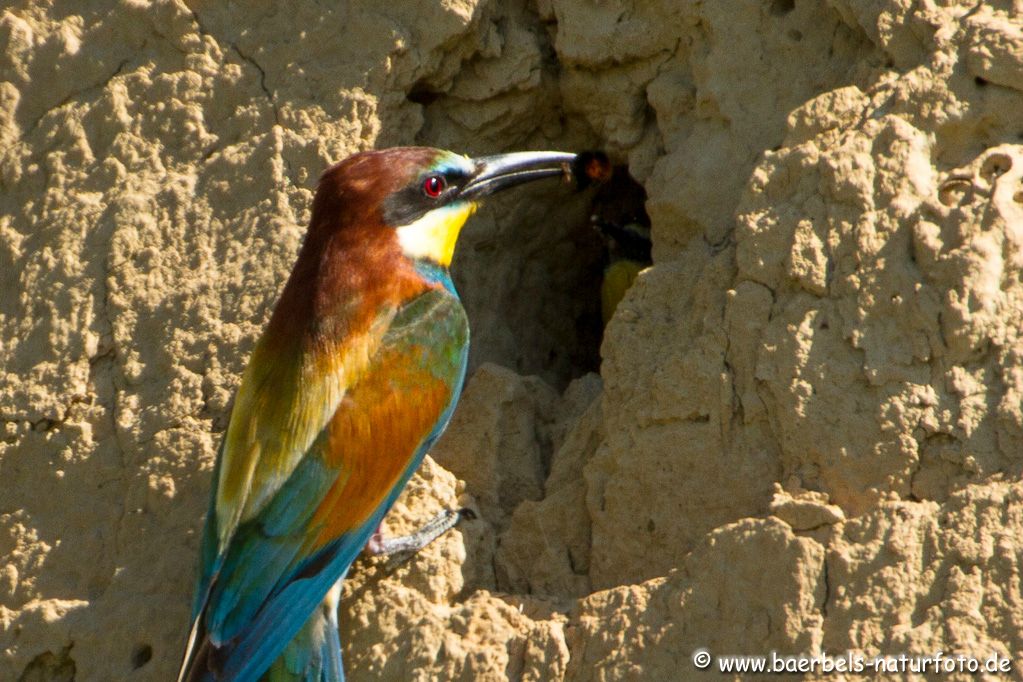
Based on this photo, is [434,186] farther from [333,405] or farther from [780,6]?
[780,6]

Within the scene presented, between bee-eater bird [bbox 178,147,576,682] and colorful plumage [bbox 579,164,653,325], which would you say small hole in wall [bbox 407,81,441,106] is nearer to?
bee-eater bird [bbox 178,147,576,682]

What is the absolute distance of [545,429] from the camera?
326 cm

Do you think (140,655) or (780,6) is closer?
(140,655)

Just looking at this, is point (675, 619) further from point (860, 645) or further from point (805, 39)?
point (805, 39)

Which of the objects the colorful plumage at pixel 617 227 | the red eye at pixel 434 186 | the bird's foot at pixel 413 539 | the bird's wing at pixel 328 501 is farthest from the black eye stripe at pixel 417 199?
the bird's foot at pixel 413 539

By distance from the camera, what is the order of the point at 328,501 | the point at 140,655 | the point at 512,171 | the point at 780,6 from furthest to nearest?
1. the point at 512,171
2. the point at 780,6
3. the point at 140,655
4. the point at 328,501

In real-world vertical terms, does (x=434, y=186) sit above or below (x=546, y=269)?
below

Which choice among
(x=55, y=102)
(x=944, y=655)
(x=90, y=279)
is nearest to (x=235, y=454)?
(x=90, y=279)

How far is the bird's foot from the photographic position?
9.57 ft

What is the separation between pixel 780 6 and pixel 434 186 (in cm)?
85

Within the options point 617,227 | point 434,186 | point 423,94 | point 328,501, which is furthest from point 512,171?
point 328,501

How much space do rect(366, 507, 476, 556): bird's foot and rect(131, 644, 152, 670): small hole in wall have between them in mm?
507

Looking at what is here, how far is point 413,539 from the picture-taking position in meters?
2.93

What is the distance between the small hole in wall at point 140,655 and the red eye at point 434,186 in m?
1.14
